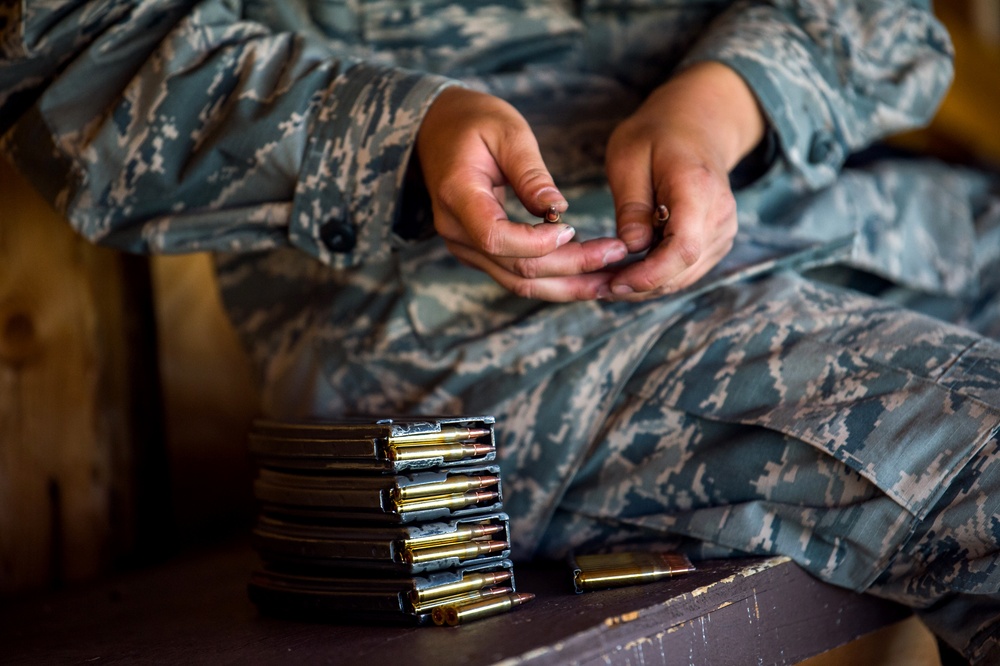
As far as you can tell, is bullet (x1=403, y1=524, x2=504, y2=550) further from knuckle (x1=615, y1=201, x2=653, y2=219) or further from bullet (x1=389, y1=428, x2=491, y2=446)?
knuckle (x1=615, y1=201, x2=653, y2=219)

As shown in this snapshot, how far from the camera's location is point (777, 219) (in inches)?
50.9

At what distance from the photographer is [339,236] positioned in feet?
3.45

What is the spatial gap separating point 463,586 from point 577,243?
34 centimetres

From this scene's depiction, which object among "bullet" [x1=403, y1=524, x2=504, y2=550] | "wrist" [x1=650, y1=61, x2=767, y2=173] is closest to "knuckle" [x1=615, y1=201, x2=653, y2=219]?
"wrist" [x1=650, y1=61, x2=767, y2=173]

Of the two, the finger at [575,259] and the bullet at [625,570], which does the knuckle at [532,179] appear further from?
the bullet at [625,570]

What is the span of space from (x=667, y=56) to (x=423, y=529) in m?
0.83

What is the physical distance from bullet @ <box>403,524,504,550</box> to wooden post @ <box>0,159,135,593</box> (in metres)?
0.83

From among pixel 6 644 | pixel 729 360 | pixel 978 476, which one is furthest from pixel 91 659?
pixel 978 476

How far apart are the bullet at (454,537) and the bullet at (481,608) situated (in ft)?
0.19

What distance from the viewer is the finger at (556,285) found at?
3.12 feet

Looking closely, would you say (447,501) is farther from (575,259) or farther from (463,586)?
(575,259)

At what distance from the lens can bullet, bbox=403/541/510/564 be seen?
0.84 metres

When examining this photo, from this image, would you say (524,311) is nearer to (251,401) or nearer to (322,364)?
(322,364)

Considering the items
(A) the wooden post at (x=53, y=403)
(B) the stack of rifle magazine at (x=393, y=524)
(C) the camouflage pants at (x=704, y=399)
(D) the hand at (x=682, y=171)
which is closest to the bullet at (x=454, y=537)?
(B) the stack of rifle magazine at (x=393, y=524)
